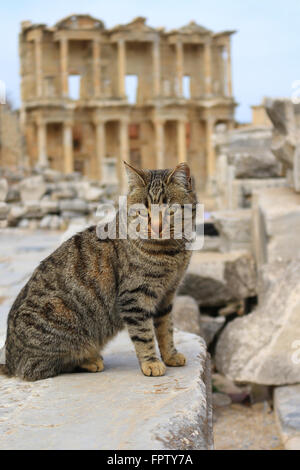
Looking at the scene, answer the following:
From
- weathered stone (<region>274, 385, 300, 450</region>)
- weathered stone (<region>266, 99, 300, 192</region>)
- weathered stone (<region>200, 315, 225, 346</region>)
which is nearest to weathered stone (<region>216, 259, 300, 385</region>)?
weathered stone (<region>274, 385, 300, 450</region>)

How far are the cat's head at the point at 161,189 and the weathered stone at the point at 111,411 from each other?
2.32 feet

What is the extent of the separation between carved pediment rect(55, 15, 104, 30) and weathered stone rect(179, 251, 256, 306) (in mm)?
32572

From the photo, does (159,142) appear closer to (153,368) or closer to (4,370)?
(4,370)

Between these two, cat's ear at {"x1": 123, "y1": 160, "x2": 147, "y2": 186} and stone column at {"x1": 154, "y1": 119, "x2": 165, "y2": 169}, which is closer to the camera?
cat's ear at {"x1": 123, "y1": 160, "x2": 147, "y2": 186}

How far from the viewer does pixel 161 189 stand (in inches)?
106

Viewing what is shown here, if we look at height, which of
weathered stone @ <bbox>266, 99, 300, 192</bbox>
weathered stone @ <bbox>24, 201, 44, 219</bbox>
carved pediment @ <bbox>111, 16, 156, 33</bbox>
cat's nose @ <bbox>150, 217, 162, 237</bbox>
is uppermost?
carved pediment @ <bbox>111, 16, 156, 33</bbox>

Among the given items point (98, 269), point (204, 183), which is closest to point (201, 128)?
point (204, 183)

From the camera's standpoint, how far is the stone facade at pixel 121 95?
3622 cm

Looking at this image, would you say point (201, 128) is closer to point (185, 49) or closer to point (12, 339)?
point (185, 49)

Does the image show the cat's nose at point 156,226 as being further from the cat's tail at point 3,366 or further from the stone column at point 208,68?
the stone column at point 208,68

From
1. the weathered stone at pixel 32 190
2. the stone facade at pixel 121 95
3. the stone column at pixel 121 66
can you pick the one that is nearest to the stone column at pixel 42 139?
the stone facade at pixel 121 95

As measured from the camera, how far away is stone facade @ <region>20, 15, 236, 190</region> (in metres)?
36.2

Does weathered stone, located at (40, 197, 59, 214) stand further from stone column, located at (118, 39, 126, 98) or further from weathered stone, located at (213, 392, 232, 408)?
stone column, located at (118, 39, 126, 98)

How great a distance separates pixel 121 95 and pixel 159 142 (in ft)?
12.0
